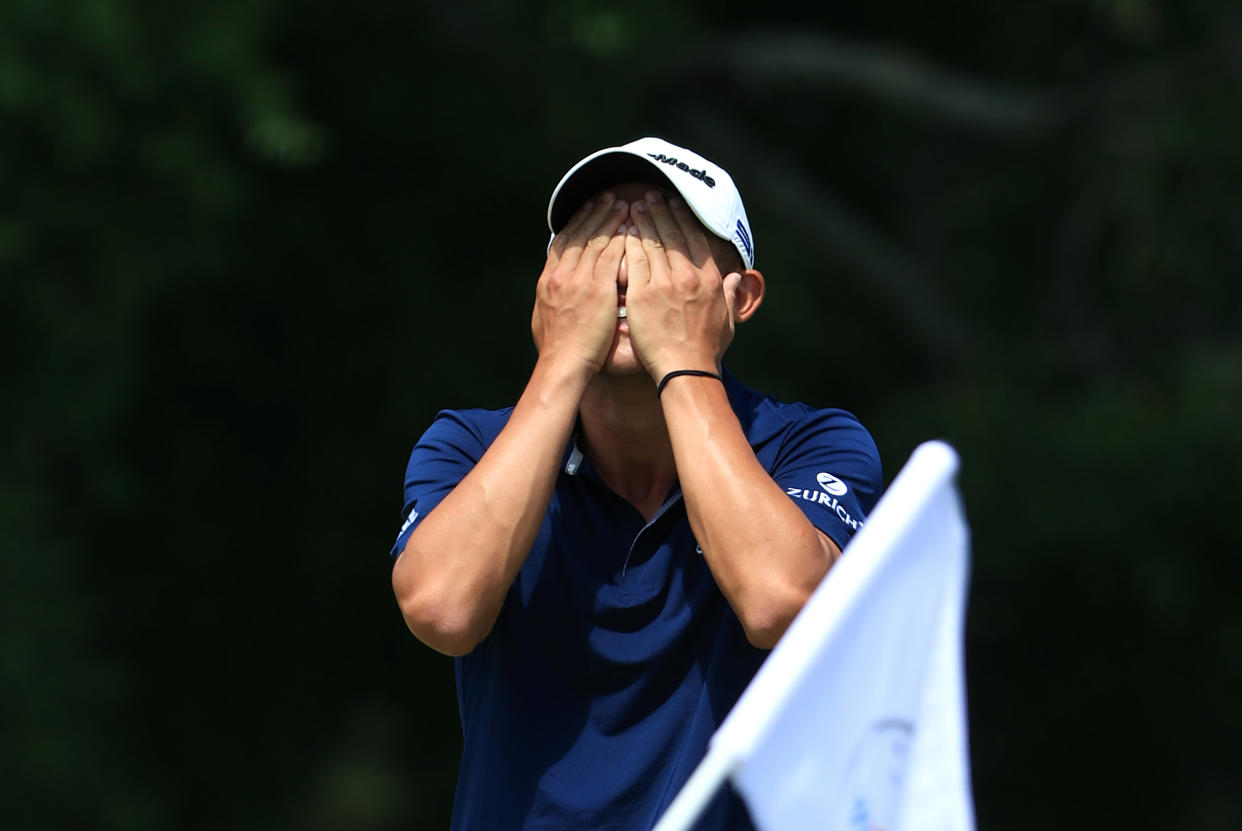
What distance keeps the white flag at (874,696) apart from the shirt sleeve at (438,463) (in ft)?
2.24

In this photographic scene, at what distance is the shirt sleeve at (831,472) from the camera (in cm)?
212

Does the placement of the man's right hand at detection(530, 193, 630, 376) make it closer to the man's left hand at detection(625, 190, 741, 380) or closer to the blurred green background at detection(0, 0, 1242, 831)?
the man's left hand at detection(625, 190, 741, 380)

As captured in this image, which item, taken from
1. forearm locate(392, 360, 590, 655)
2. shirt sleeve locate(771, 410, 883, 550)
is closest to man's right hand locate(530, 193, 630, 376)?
forearm locate(392, 360, 590, 655)

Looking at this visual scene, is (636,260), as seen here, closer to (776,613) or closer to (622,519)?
(622,519)

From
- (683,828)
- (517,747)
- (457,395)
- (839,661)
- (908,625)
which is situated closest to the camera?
(683,828)

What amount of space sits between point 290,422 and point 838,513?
5.86m

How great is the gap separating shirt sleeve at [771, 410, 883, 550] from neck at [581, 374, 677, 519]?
16 centimetres

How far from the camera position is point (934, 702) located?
175cm

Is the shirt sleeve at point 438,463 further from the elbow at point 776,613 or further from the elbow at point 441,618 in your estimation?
the elbow at point 776,613

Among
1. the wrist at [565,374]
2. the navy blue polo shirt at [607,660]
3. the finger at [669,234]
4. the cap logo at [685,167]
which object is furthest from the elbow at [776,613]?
the cap logo at [685,167]

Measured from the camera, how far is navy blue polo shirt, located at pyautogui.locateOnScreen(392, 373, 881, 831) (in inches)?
81.4

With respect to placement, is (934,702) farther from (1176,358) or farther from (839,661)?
(1176,358)

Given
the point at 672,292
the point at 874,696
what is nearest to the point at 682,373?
the point at 672,292

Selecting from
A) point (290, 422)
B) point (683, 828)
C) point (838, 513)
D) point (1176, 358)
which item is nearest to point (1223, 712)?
point (1176, 358)
